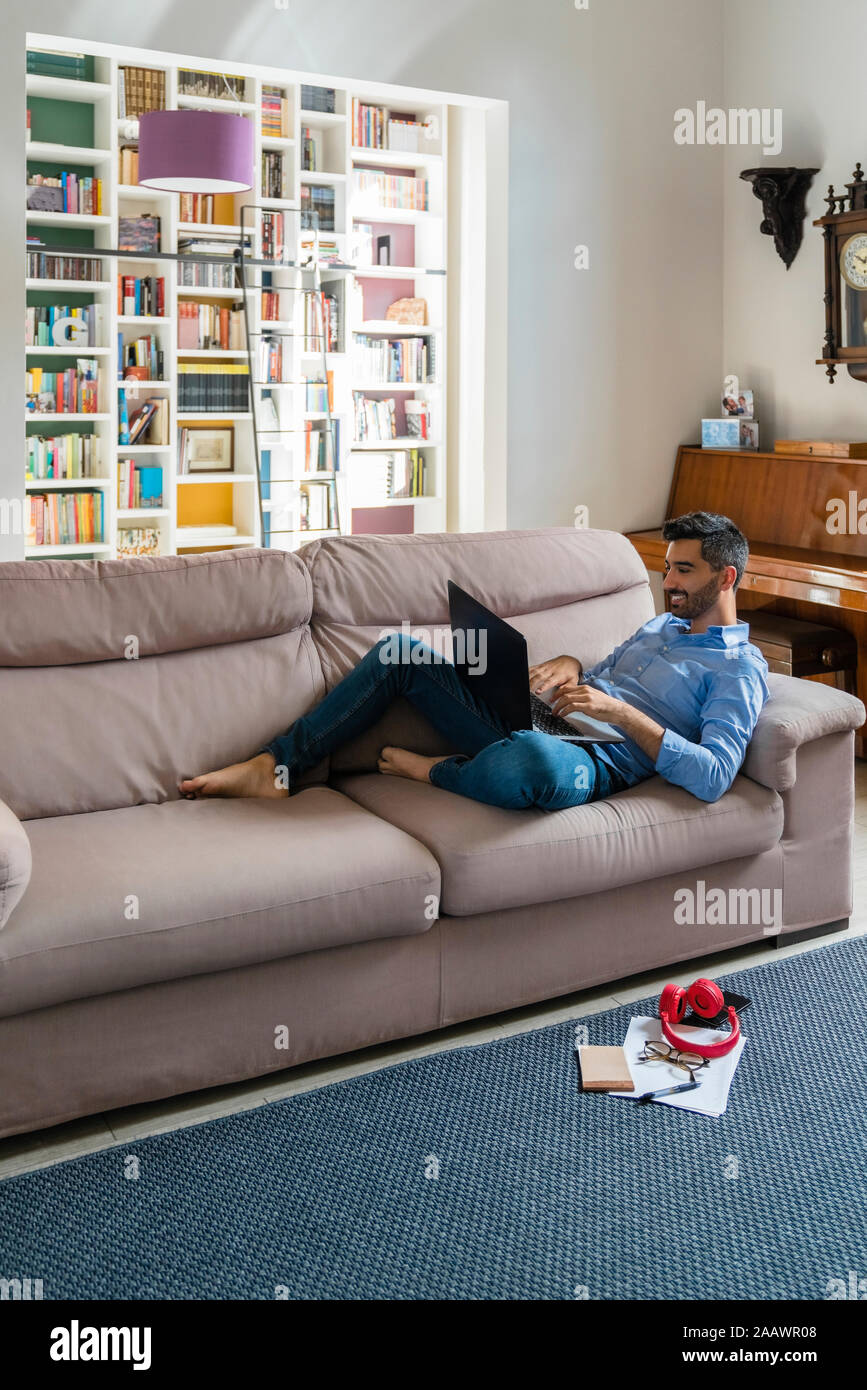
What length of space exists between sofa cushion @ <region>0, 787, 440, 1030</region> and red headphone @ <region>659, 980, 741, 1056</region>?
486mm

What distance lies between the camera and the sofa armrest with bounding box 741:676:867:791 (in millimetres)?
2629

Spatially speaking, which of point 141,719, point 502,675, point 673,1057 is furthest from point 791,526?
point 141,719

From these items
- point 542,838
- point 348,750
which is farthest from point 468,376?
point 542,838

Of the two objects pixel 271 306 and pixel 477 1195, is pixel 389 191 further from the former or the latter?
pixel 477 1195

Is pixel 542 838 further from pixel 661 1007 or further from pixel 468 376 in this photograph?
pixel 468 376

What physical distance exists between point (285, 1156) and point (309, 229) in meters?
4.98

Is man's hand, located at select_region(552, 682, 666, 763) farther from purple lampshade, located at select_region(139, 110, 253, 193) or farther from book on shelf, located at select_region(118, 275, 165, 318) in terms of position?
book on shelf, located at select_region(118, 275, 165, 318)

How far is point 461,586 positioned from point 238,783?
2.62ft

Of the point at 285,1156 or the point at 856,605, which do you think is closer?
the point at 285,1156

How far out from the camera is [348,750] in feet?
9.05

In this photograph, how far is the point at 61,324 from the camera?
5.56 metres

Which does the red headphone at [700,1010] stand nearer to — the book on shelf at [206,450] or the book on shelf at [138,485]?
the book on shelf at [138,485]
